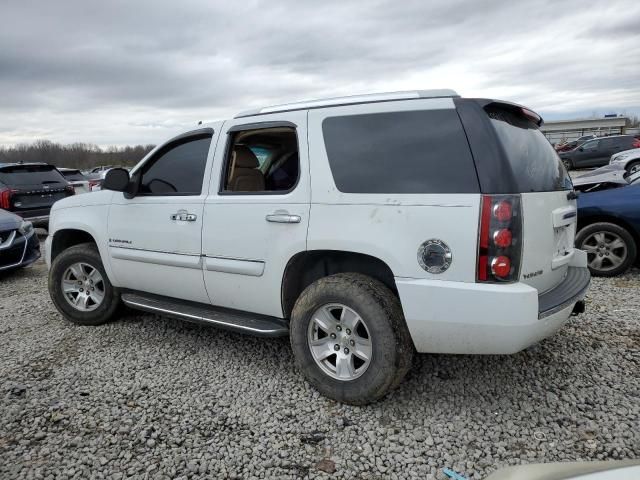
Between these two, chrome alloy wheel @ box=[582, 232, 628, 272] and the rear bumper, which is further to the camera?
chrome alloy wheel @ box=[582, 232, 628, 272]

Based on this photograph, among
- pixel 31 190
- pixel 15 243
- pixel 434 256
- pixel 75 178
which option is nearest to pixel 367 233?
pixel 434 256

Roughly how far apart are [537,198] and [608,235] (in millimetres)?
3652

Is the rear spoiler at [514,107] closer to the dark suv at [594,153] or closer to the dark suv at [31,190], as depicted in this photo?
the dark suv at [31,190]

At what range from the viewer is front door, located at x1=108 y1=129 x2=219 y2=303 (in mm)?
3663

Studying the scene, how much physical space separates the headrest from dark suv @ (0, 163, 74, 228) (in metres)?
7.88

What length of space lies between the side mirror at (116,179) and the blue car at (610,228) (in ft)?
16.6

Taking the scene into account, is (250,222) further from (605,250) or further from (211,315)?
(605,250)

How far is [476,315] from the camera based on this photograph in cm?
253

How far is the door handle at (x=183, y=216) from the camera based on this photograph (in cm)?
361

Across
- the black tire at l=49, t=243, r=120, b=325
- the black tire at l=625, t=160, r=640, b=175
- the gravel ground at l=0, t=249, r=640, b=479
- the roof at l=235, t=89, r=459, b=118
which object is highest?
the roof at l=235, t=89, r=459, b=118

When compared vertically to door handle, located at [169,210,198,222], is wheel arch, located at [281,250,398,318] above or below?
below

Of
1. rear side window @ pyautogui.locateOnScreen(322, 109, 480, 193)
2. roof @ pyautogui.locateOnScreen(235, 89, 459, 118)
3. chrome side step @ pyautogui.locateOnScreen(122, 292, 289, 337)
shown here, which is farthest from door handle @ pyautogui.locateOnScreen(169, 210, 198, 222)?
rear side window @ pyautogui.locateOnScreen(322, 109, 480, 193)

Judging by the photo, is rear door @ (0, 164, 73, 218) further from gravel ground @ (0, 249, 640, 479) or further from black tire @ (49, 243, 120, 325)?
gravel ground @ (0, 249, 640, 479)

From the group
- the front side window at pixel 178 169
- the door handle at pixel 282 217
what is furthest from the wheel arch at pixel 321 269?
the front side window at pixel 178 169
